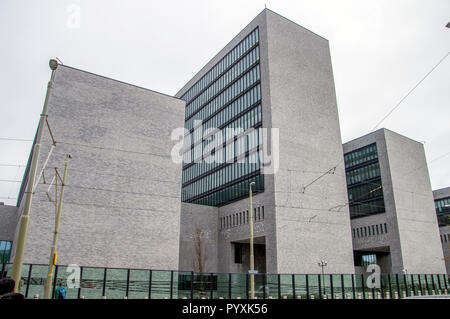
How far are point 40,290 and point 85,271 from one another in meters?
2.80

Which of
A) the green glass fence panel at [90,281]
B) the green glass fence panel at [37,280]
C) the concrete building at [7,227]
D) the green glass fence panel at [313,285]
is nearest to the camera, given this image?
the green glass fence panel at [37,280]

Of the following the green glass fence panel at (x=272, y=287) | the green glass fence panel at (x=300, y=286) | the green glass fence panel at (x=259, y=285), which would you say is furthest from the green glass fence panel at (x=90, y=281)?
the green glass fence panel at (x=300, y=286)

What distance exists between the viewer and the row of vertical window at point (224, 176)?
153 ft

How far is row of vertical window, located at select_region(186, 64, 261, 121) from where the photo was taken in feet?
163

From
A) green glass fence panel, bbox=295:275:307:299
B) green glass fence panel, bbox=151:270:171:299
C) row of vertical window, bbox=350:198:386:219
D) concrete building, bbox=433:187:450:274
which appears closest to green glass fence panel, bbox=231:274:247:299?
green glass fence panel, bbox=295:275:307:299

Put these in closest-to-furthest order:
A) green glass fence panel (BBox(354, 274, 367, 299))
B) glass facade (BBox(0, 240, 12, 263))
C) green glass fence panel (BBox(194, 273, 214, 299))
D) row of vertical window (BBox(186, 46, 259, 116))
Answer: green glass fence panel (BBox(194, 273, 214, 299)) → green glass fence panel (BBox(354, 274, 367, 299)) → glass facade (BBox(0, 240, 12, 263)) → row of vertical window (BBox(186, 46, 259, 116))

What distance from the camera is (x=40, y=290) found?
2089 cm

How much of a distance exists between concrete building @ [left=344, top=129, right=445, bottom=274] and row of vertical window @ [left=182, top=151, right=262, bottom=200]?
66.0 feet

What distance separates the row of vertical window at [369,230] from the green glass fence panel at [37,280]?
5045cm

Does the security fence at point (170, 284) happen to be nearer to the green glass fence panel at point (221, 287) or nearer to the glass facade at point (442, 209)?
the green glass fence panel at point (221, 287)

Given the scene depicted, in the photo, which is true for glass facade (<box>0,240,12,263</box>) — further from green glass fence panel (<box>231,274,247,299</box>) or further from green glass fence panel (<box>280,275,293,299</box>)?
green glass fence panel (<box>280,275,293,299</box>)

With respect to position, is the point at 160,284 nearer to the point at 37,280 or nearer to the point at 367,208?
the point at 37,280

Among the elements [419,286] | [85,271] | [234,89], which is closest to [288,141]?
[234,89]
